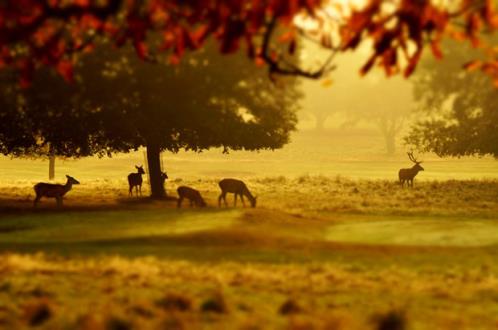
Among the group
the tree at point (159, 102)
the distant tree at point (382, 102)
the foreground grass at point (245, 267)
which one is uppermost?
the distant tree at point (382, 102)

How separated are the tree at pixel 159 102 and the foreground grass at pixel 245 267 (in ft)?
10.9

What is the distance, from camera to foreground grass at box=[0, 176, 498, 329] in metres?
10.3

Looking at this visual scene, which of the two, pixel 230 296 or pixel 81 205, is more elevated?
pixel 81 205

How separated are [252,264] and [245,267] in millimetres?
950

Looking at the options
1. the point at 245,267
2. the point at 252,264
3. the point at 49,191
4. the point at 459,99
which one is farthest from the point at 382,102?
the point at 245,267

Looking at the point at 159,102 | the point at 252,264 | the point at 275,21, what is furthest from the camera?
the point at 159,102

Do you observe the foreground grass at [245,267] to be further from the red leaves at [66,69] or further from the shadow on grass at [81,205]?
the red leaves at [66,69]

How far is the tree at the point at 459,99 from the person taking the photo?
130 feet

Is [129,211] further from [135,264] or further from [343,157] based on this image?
[343,157]

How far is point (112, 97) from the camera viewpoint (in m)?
32.0

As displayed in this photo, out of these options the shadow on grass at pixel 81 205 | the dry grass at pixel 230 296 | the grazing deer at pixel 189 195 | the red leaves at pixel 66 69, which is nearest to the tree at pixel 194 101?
the shadow on grass at pixel 81 205

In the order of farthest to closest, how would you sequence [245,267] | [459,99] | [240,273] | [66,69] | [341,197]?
[341,197]
[459,99]
[245,267]
[240,273]
[66,69]

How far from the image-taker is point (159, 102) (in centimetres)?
3350

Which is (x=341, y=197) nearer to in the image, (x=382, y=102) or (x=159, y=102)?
(x=159, y=102)
